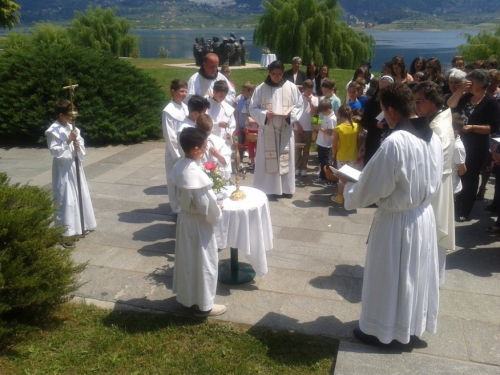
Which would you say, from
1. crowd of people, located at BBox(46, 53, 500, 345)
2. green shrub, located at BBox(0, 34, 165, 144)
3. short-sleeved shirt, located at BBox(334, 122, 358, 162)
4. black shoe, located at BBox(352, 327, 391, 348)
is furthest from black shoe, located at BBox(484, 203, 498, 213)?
green shrub, located at BBox(0, 34, 165, 144)

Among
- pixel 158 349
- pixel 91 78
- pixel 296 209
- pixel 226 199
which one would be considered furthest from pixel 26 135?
pixel 158 349

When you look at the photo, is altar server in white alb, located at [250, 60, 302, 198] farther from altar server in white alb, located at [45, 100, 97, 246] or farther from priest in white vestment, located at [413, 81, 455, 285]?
priest in white vestment, located at [413, 81, 455, 285]

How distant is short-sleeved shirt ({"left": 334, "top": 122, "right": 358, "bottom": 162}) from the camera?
779cm

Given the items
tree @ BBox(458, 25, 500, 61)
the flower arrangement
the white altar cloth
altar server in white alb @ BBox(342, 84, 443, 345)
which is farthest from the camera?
the white altar cloth

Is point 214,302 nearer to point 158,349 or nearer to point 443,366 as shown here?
point 158,349

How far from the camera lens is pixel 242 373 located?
157 inches

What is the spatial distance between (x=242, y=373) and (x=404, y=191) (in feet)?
5.96

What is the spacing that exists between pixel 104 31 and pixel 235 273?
33.1 metres

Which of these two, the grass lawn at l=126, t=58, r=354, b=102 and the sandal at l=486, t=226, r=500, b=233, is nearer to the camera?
the sandal at l=486, t=226, r=500, b=233

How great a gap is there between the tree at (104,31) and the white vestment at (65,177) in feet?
96.8

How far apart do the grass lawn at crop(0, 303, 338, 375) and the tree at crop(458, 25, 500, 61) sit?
59.6 feet

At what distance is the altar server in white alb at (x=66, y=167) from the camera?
6.32m

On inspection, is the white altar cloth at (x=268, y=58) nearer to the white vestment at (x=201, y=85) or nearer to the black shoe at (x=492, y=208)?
the white vestment at (x=201, y=85)

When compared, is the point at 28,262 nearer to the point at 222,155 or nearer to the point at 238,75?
the point at 222,155
